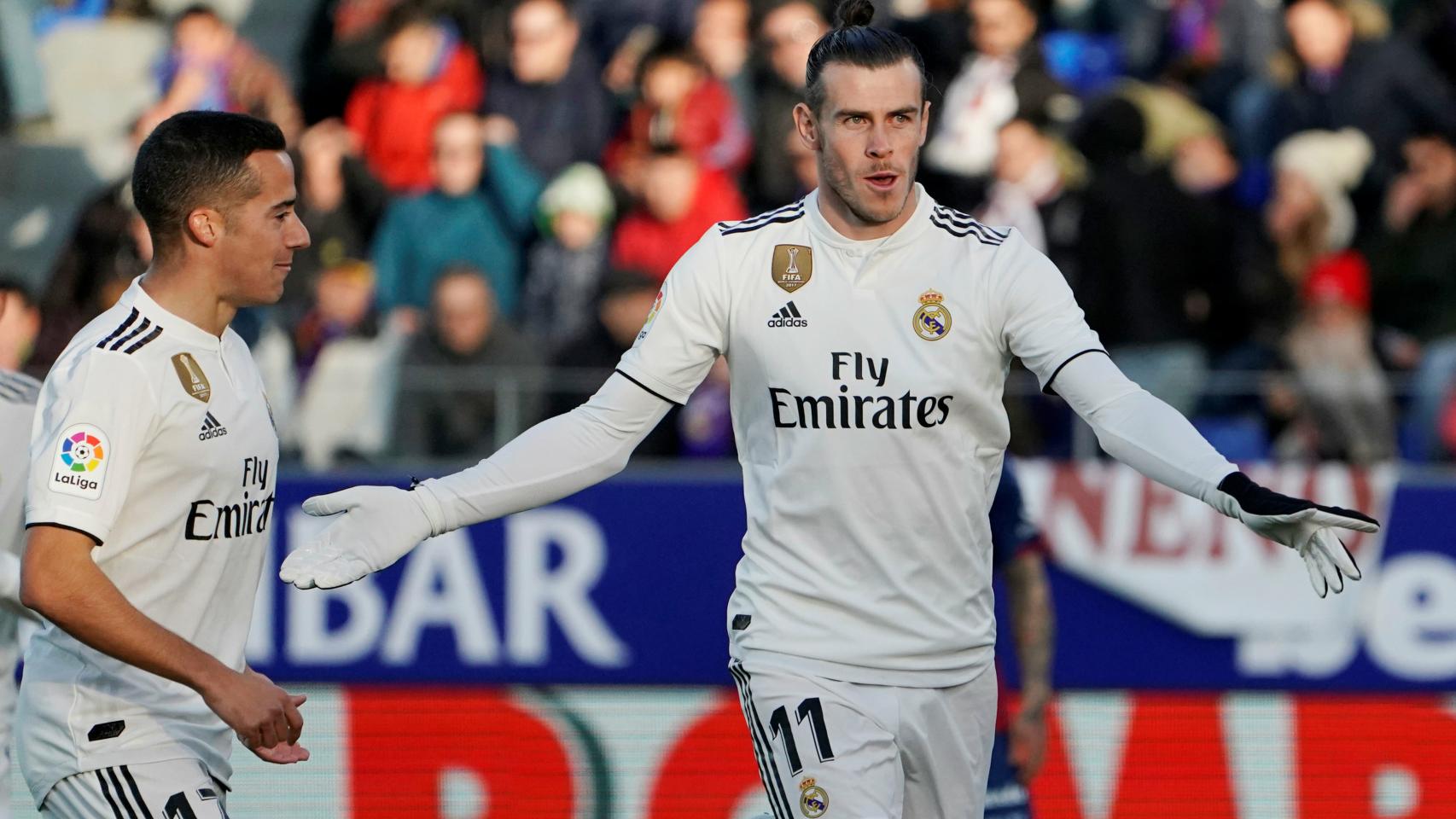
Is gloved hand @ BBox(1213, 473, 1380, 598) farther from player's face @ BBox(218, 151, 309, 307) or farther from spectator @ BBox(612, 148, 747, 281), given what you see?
spectator @ BBox(612, 148, 747, 281)

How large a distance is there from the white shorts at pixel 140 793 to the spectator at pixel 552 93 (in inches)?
302

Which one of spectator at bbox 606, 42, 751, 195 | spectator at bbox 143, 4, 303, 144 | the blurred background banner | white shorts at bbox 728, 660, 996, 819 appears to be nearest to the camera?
white shorts at bbox 728, 660, 996, 819

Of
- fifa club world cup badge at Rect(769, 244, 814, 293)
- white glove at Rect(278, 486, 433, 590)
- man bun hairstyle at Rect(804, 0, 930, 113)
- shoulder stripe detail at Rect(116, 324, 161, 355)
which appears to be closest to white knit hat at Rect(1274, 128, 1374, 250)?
man bun hairstyle at Rect(804, 0, 930, 113)

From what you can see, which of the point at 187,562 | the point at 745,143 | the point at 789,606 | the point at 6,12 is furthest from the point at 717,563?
the point at 6,12

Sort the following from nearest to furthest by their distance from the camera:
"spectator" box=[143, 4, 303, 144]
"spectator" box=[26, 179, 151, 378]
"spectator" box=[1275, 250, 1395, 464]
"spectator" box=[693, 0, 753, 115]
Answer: "spectator" box=[1275, 250, 1395, 464], "spectator" box=[26, 179, 151, 378], "spectator" box=[693, 0, 753, 115], "spectator" box=[143, 4, 303, 144]

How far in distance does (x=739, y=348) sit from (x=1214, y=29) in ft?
25.8

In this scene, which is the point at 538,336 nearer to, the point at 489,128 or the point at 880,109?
the point at 489,128

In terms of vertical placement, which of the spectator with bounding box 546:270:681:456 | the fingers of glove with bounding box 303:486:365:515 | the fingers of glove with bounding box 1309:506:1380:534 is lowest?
the spectator with bounding box 546:270:681:456

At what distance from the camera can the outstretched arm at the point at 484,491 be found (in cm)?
479

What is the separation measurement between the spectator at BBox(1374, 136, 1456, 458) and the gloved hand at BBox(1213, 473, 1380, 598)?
606cm

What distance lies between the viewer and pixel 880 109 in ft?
16.4

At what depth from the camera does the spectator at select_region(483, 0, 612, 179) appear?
12.1 m

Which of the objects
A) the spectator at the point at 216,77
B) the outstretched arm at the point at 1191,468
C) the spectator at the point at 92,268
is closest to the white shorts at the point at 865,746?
the outstretched arm at the point at 1191,468

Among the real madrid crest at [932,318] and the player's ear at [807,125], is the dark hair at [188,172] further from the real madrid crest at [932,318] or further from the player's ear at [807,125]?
the real madrid crest at [932,318]
